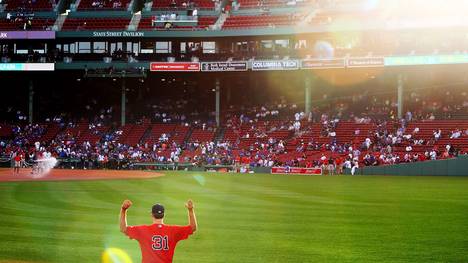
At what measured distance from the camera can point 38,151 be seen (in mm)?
58438

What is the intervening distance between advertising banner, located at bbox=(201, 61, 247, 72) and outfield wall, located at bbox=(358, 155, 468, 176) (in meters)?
17.6

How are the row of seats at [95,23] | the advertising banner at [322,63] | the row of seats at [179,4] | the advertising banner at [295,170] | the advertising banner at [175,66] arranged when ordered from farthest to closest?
the row of seats at [179,4]
the row of seats at [95,23]
the advertising banner at [175,66]
the advertising banner at [322,63]
the advertising banner at [295,170]

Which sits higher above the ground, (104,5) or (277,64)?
(104,5)

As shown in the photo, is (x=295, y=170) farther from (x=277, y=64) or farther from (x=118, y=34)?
(x=118, y=34)

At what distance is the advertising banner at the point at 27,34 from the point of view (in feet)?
206

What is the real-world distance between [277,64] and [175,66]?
9734 millimetres

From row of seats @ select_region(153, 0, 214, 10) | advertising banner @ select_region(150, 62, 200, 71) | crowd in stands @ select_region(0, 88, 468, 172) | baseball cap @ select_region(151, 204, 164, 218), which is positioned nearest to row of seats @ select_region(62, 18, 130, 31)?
row of seats @ select_region(153, 0, 214, 10)

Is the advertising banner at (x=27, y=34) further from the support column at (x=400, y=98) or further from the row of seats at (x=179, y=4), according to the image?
the support column at (x=400, y=98)

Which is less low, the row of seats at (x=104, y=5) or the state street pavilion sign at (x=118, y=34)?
the row of seats at (x=104, y=5)

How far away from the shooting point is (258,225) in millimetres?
16703

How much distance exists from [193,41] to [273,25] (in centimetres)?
873

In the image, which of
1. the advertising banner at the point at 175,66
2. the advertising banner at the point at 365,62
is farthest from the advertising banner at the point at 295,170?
the advertising banner at the point at 175,66

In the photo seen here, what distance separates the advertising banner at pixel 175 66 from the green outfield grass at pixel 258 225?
3377 cm

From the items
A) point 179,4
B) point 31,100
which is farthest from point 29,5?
point 179,4
